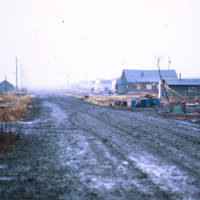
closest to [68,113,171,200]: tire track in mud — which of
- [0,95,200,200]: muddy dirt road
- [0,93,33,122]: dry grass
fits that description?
[0,95,200,200]: muddy dirt road

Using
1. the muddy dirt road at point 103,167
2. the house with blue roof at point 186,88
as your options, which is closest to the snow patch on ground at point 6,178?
the muddy dirt road at point 103,167

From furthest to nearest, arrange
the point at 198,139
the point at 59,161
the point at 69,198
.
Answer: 1. the point at 198,139
2. the point at 59,161
3. the point at 69,198

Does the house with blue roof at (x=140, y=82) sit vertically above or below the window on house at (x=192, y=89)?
above

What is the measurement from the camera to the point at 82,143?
7980 mm

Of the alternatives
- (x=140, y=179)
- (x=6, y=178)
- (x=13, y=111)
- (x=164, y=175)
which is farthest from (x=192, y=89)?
(x=6, y=178)

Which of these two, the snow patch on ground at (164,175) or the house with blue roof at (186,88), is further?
the house with blue roof at (186,88)

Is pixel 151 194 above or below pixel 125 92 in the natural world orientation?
below

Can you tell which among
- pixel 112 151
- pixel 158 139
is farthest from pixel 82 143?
pixel 158 139

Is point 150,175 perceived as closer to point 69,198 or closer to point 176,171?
point 176,171

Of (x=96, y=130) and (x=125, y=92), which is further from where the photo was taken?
(x=125, y=92)

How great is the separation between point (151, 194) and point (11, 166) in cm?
430

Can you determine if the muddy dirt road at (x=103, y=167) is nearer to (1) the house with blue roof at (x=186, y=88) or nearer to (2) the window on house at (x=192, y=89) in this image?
(1) the house with blue roof at (x=186, y=88)

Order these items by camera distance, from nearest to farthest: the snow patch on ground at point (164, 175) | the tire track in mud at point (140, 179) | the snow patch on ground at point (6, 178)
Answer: the tire track in mud at point (140, 179) < the snow patch on ground at point (164, 175) < the snow patch on ground at point (6, 178)

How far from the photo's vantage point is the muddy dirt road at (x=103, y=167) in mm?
4152
